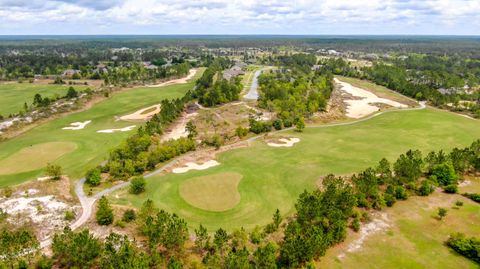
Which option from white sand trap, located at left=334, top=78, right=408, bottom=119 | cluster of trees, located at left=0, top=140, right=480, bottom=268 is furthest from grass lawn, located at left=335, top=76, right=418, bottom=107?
cluster of trees, located at left=0, top=140, right=480, bottom=268

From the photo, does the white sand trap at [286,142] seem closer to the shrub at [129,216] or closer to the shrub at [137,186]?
the shrub at [137,186]

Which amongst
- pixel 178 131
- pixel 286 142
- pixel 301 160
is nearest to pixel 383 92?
pixel 286 142

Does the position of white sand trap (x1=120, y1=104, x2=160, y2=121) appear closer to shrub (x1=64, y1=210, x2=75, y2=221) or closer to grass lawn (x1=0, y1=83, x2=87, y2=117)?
grass lawn (x1=0, y1=83, x2=87, y2=117)

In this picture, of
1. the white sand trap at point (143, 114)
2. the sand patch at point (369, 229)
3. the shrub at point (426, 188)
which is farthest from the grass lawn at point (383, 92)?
the white sand trap at point (143, 114)

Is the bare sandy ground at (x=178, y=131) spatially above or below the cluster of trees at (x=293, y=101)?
below

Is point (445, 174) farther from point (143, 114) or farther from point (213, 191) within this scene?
point (143, 114)

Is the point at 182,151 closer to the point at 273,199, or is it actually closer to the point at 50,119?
the point at 273,199

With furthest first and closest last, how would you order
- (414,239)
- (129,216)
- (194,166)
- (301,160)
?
(301,160)
(194,166)
(129,216)
(414,239)
